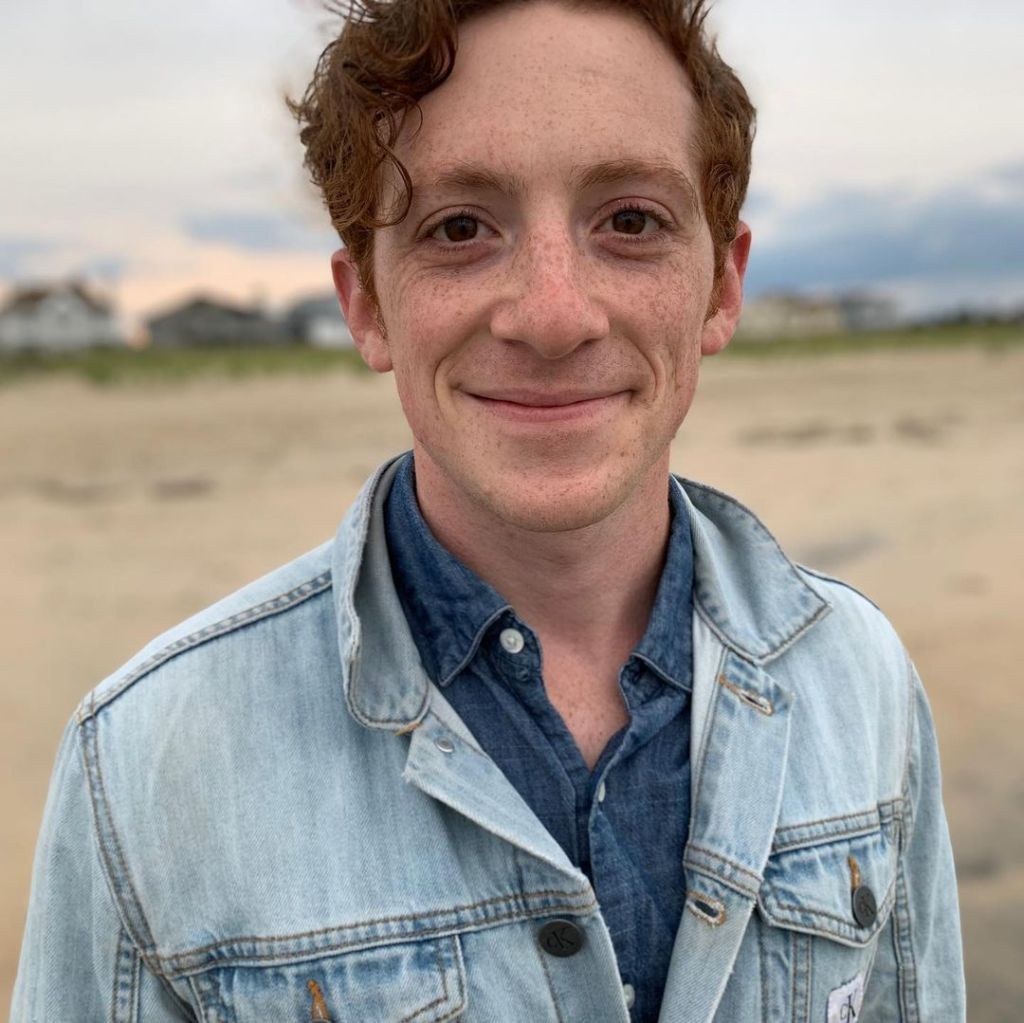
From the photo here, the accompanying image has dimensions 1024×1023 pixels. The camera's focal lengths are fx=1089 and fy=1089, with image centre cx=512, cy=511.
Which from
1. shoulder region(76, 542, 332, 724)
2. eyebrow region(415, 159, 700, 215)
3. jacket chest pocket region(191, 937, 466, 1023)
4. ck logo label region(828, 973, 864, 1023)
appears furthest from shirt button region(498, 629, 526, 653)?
ck logo label region(828, 973, 864, 1023)

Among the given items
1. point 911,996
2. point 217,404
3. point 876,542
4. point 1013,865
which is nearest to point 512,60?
point 911,996

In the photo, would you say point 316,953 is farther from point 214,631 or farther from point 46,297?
point 46,297

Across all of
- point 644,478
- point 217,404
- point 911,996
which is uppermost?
point 217,404

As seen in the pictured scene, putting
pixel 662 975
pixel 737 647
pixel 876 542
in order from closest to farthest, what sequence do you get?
1. pixel 662 975
2. pixel 737 647
3. pixel 876 542

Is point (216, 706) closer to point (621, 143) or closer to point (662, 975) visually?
point (662, 975)

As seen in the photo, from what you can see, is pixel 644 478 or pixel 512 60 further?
pixel 644 478

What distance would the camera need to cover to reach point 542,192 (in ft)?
5.19

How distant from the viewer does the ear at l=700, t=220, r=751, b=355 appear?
76.5 inches

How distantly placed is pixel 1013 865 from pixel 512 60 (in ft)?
12.8

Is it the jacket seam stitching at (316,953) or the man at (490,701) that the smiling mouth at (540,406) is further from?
the jacket seam stitching at (316,953)

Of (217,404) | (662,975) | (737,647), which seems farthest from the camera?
(217,404)

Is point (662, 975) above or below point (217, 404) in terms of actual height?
below

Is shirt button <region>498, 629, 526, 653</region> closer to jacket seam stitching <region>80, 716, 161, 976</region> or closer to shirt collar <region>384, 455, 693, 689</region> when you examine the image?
shirt collar <region>384, 455, 693, 689</region>

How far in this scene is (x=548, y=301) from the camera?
155cm
